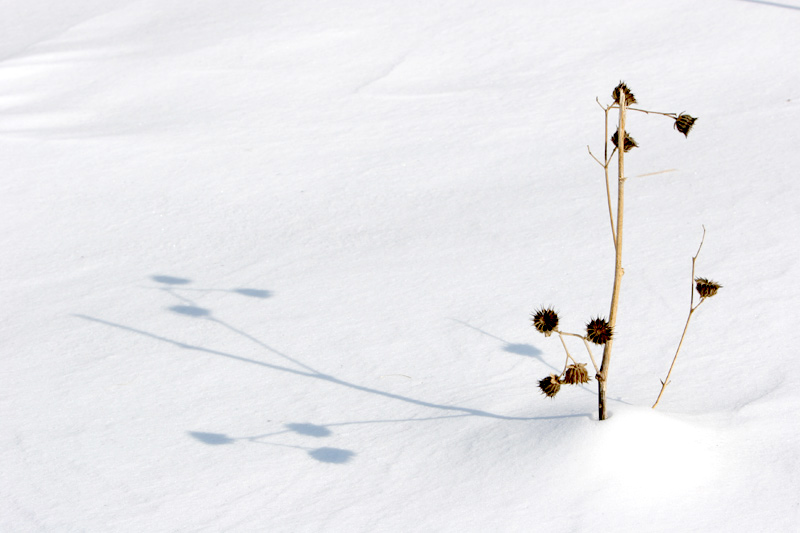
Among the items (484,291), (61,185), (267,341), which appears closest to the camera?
(267,341)

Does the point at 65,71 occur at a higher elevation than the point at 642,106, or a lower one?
higher

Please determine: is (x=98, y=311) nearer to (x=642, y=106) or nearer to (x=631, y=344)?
(x=631, y=344)

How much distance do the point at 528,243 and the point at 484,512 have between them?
156cm

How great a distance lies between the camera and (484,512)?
1947 millimetres

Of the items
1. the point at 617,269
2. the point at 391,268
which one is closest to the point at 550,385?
the point at 617,269

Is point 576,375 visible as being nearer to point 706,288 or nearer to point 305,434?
point 706,288

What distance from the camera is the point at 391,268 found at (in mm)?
3254

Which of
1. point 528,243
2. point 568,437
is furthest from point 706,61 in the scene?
point 568,437

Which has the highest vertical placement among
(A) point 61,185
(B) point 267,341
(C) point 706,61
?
(C) point 706,61

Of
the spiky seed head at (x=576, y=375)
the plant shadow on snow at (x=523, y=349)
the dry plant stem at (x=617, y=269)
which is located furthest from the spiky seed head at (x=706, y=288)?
the plant shadow on snow at (x=523, y=349)

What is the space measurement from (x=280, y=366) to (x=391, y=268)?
2.38ft

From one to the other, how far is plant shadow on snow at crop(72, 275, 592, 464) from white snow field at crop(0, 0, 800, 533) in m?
0.01

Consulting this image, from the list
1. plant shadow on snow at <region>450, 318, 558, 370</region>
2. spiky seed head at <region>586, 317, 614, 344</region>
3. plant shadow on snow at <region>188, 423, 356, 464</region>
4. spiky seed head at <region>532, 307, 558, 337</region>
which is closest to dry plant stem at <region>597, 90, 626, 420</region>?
spiky seed head at <region>586, 317, 614, 344</region>

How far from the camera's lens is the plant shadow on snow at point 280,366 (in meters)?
2.26
